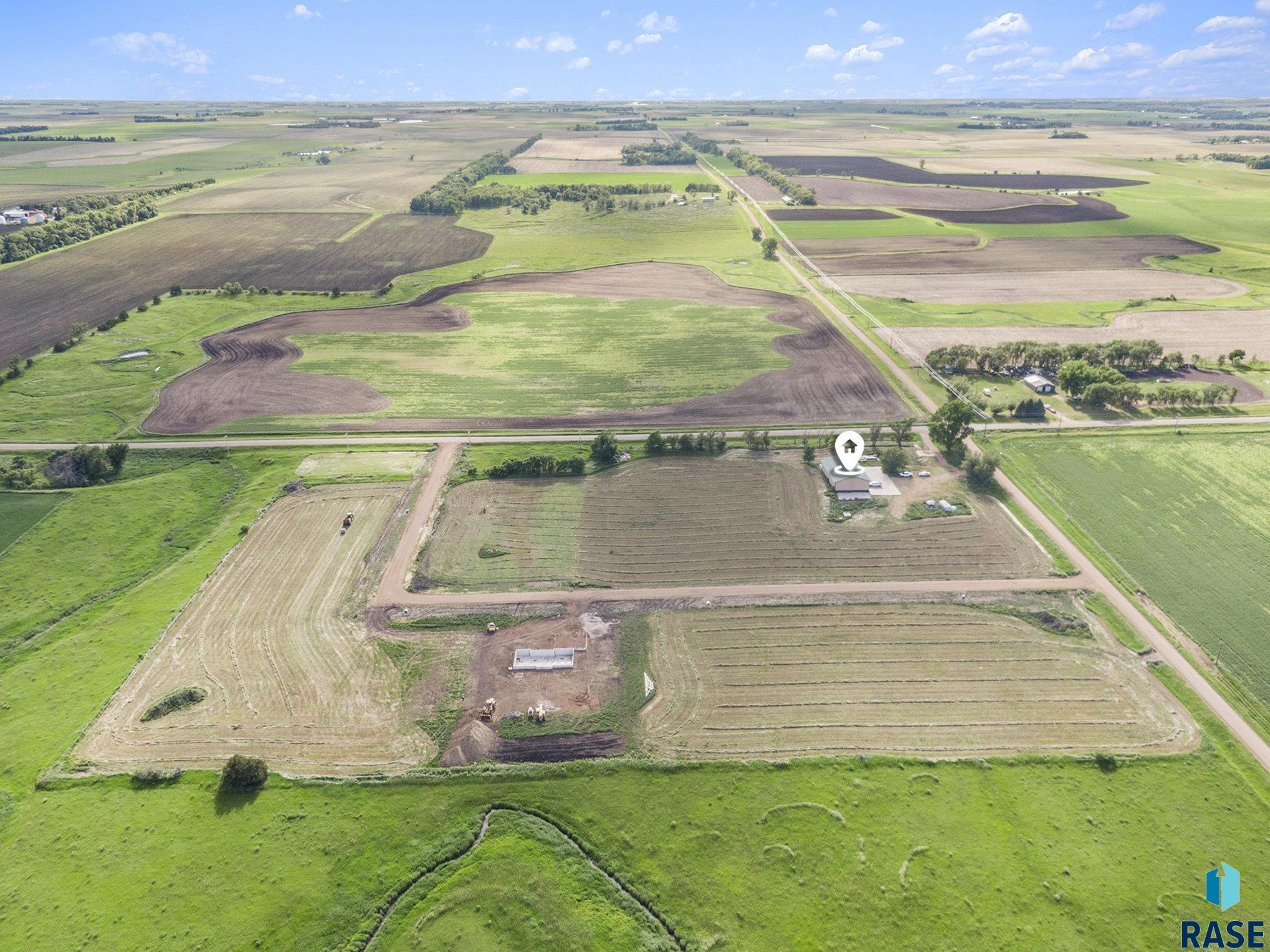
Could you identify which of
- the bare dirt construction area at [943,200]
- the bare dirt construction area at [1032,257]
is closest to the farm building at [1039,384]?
the bare dirt construction area at [1032,257]

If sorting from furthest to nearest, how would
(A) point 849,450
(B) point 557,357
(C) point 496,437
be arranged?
(B) point 557,357 → (C) point 496,437 → (A) point 849,450

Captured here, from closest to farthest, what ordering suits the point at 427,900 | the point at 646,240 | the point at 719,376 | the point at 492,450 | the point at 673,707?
the point at 427,900
the point at 673,707
the point at 492,450
the point at 719,376
the point at 646,240

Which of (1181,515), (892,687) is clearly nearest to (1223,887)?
(892,687)

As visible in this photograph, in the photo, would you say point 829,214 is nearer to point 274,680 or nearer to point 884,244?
point 884,244

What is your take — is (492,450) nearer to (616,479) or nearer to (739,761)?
(616,479)

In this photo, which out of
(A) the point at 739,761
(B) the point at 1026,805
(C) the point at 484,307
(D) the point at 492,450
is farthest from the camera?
(C) the point at 484,307

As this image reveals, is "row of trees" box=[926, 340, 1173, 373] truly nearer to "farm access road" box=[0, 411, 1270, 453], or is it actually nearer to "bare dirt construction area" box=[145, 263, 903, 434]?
"bare dirt construction area" box=[145, 263, 903, 434]

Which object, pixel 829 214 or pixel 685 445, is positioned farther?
pixel 829 214

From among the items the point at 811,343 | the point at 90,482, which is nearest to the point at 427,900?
the point at 90,482
